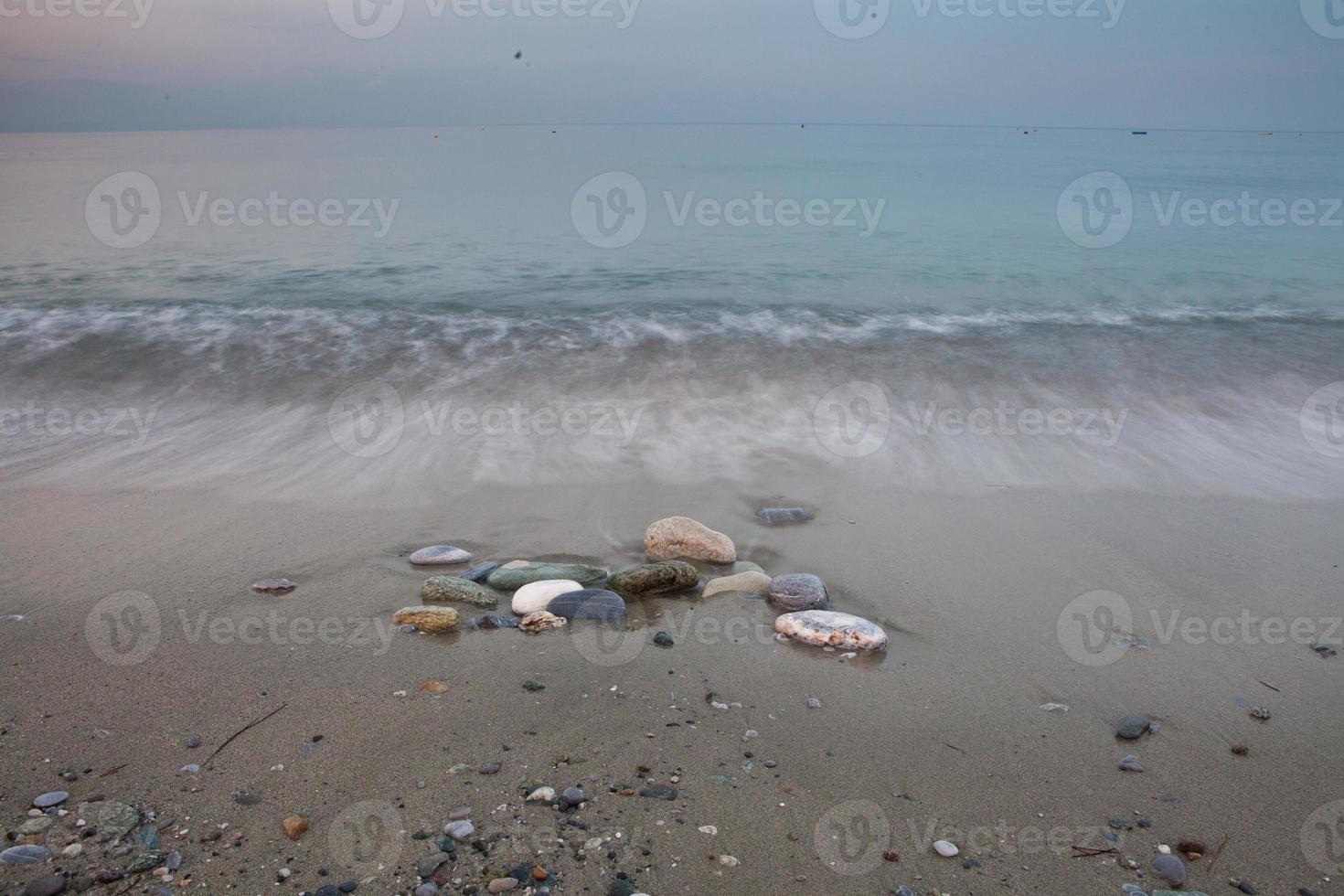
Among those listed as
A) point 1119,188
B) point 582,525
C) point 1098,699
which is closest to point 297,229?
Result: point 582,525

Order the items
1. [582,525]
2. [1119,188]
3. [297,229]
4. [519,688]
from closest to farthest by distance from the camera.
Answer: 1. [519,688]
2. [582,525]
3. [297,229]
4. [1119,188]

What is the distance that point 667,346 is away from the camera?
10.8 m

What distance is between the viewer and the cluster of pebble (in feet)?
14.3

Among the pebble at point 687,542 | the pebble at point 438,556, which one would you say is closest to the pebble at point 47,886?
the pebble at point 438,556

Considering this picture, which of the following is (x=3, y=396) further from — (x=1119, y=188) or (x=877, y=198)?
Result: (x=1119, y=188)

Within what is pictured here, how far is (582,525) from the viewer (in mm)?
5777

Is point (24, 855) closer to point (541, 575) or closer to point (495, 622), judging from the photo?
point (495, 622)

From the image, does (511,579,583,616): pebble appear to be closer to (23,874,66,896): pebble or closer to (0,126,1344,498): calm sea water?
(0,126,1344,498): calm sea water

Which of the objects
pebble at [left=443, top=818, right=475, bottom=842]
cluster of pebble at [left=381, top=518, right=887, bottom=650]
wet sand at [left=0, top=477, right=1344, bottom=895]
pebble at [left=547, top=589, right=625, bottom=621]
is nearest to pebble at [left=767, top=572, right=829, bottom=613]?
cluster of pebble at [left=381, top=518, right=887, bottom=650]

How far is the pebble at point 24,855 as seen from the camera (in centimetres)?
274

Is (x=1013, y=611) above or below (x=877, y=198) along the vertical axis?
below

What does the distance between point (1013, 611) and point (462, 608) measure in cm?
308

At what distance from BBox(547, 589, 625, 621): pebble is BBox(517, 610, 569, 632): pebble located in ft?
0.21

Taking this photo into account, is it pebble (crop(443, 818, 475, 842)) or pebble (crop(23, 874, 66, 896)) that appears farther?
pebble (crop(443, 818, 475, 842))
